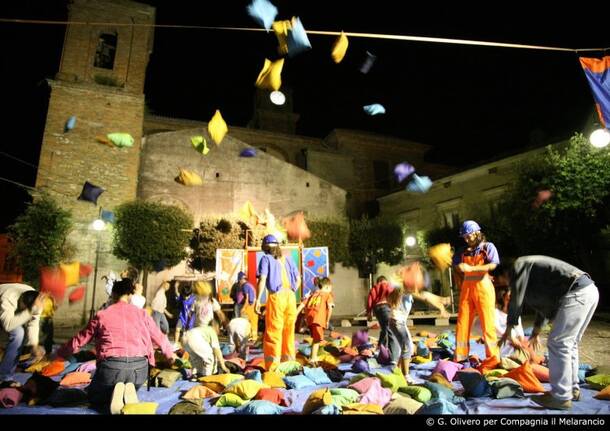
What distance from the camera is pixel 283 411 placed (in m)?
3.79

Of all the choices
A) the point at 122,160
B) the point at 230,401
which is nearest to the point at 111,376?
the point at 230,401

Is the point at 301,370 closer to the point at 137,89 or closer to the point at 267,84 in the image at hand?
the point at 267,84

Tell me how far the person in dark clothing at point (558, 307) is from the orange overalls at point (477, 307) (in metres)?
1.29

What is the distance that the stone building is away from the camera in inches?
620

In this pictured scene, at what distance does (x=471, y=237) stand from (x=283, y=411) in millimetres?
3594

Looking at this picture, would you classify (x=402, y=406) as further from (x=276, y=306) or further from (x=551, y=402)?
Answer: (x=276, y=306)

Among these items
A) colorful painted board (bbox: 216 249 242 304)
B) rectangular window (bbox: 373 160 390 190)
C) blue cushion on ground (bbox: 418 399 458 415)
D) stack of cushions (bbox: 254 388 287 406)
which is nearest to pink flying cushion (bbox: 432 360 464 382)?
blue cushion on ground (bbox: 418 399 458 415)

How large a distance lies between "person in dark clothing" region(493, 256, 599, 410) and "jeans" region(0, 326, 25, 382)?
708 cm

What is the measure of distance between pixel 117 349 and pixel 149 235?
13.1 metres

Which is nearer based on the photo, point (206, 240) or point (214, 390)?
point (214, 390)

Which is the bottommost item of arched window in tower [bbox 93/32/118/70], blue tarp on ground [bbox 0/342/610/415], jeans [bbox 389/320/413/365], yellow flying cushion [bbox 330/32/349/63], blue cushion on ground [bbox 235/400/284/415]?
blue tarp on ground [bbox 0/342/610/415]

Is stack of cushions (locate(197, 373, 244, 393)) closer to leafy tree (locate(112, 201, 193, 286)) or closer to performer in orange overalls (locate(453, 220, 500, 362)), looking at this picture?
performer in orange overalls (locate(453, 220, 500, 362))

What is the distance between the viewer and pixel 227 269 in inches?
597

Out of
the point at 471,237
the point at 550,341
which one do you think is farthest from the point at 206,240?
the point at 550,341
